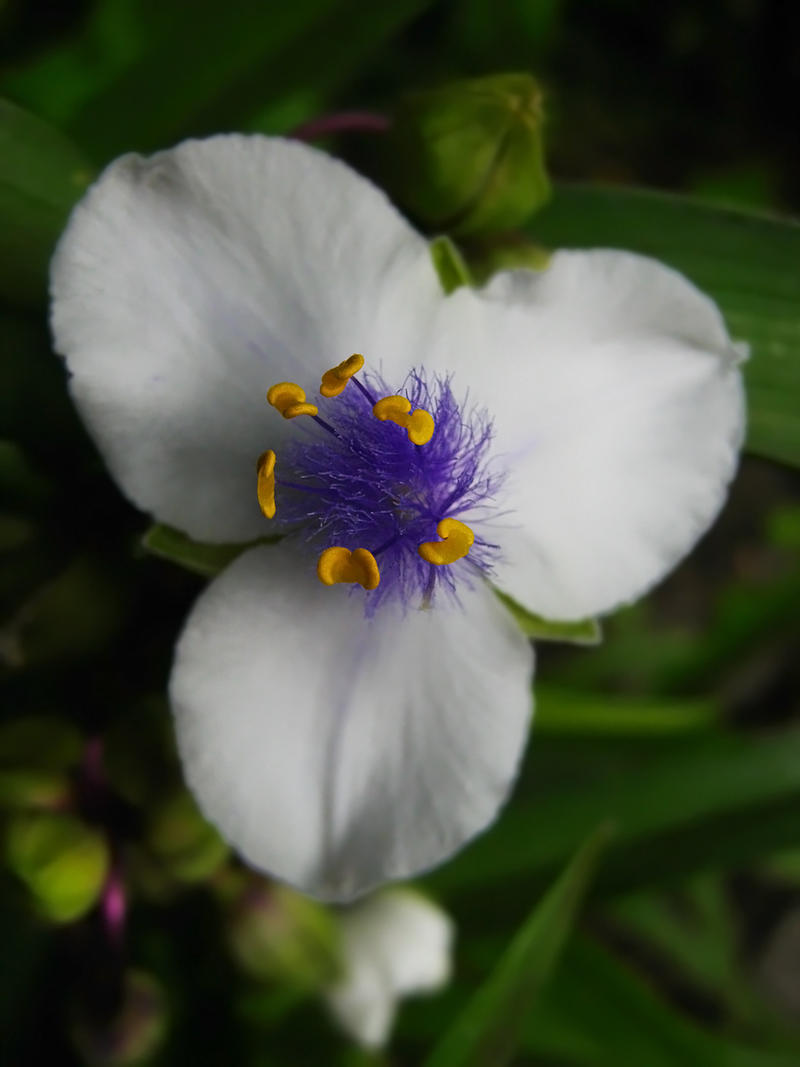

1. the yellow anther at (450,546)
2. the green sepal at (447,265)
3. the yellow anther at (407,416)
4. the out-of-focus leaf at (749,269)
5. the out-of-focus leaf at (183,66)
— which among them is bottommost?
the out-of-focus leaf at (749,269)

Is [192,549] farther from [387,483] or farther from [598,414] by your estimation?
[598,414]

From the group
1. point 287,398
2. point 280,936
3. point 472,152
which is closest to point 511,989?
point 280,936

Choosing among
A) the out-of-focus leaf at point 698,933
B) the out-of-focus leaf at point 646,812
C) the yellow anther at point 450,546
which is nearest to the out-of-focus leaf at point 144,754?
the yellow anther at point 450,546

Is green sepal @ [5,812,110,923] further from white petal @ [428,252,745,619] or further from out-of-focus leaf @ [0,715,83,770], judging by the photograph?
white petal @ [428,252,745,619]

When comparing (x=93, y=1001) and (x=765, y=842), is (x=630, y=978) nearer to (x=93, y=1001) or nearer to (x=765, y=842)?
(x=765, y=842)

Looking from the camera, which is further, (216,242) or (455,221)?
(455,221)

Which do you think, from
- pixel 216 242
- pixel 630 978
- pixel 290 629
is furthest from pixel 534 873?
pixel 216 242

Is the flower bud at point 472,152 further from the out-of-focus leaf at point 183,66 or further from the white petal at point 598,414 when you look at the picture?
the out-of-focus leaf at point 183,66
